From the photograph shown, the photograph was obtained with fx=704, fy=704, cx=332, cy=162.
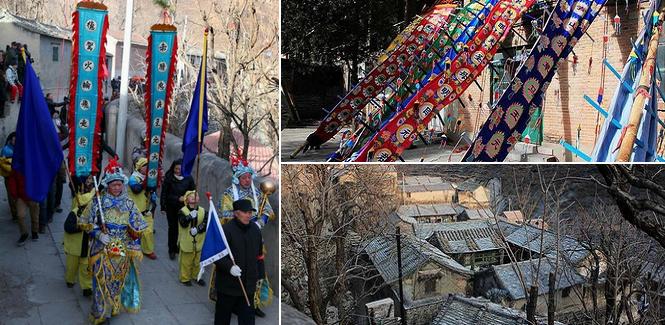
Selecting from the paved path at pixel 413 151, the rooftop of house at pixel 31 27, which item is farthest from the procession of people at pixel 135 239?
the rooftop of house at pixel 31 27

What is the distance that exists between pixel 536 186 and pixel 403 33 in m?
5.83

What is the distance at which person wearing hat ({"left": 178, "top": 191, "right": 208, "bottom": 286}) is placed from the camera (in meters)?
6.46

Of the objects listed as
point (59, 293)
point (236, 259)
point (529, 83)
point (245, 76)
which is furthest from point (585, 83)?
point (59, 293)

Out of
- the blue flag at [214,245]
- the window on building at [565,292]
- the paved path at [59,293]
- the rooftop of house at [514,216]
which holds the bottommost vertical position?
the paved path at [59,293]

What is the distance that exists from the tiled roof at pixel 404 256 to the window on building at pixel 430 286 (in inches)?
5.1

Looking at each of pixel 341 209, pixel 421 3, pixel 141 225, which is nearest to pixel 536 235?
pixel 341 209

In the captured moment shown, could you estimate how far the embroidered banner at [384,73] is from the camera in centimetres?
941

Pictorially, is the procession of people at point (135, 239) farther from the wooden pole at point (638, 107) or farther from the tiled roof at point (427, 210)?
the wooden pole at point (638, 107)

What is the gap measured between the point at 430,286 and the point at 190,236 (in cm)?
245

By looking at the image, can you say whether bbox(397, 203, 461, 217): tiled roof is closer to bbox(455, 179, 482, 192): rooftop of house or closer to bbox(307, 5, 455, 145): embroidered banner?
bbox(455, 179, 482, 192): rooftop of house

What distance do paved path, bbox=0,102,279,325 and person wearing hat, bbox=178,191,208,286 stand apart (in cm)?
15

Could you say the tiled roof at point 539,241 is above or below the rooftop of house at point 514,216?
below

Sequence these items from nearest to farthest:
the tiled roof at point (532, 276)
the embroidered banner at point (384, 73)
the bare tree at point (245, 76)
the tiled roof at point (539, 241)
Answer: the tiled roof at point (539, 241)
the tiled roof at point (532, 276)
the embroidered banner at point (384, 73)
the bare tree at point (245, 76)

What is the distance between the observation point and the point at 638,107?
5316mm
